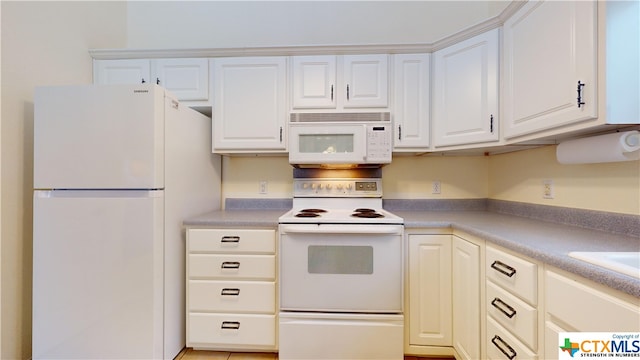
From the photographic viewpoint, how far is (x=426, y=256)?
166 cm

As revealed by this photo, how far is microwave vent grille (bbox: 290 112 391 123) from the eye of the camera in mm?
1910

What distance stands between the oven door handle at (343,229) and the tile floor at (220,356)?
0.80m

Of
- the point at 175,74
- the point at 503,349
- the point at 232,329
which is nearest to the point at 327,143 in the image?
the point at 175,74

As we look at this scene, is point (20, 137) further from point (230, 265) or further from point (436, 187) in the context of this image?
point (436, 187)

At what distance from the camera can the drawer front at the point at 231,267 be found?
1.68m

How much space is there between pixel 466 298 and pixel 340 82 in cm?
157

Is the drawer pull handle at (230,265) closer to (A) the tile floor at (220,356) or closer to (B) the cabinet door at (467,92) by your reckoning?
(A) the tile floor at (220,356)

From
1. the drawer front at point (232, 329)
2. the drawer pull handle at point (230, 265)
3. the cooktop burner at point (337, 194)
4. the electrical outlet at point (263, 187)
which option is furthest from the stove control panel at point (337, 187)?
the drawer front at point (232, 329)

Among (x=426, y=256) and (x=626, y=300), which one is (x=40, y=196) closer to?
(x=426, y=256)

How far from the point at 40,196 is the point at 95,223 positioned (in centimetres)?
33

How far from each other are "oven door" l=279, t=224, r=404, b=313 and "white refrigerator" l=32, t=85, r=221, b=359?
0.73m

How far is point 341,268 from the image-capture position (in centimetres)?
162

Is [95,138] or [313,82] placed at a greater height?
[313,82]

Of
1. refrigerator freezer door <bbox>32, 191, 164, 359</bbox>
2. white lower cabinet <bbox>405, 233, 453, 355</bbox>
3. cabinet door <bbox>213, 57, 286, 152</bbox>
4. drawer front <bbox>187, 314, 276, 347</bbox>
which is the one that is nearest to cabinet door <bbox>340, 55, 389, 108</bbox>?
cabinet door <bbox>213, 57, 286, 152</bbox>
